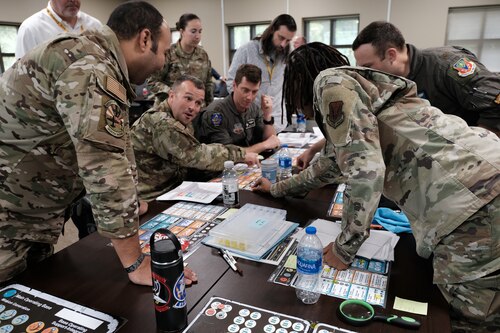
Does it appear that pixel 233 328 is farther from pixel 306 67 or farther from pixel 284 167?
pixel 284 167

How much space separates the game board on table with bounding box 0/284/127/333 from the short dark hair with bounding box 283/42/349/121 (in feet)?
3.00

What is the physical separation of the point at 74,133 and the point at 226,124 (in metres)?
1.83

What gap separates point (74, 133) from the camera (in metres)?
0.91

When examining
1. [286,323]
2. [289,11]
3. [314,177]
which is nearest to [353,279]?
[286,323]

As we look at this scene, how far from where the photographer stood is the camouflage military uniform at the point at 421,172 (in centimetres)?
95

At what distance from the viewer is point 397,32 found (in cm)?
186

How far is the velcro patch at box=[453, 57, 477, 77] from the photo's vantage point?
192 cm

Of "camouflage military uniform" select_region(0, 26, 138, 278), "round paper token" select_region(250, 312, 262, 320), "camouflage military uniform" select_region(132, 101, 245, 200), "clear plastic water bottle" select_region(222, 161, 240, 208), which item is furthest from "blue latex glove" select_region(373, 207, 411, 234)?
"camouflage military uniform" select_region(132, 101, 245, 200)

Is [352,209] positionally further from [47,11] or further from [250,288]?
[47,11]

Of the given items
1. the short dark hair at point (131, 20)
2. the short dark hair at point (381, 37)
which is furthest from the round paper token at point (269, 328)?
the short dark hair at point (381, 37)

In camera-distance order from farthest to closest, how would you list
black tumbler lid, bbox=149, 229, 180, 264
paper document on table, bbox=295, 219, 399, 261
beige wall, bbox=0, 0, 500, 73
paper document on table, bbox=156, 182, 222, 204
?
beige wall, bbox=0, 0, 500, 73 < paper document on table, bbox=156, 182, 222, 204 < paper document on table, bbox=295, 219, 399, 261 < black tumbler lid, bbox=149, 229, 180, 264

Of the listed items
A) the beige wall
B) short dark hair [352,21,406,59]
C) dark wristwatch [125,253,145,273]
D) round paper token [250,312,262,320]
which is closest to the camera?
round paper token [250,312,262,320]

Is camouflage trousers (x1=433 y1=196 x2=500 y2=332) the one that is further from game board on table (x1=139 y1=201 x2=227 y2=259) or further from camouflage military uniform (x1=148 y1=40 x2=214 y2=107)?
camouflage military uniform (x1=148 y1=40 x2=214 y2=107)

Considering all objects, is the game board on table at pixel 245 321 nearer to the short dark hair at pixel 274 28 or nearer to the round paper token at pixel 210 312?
the round paper token at pixel 210 312
